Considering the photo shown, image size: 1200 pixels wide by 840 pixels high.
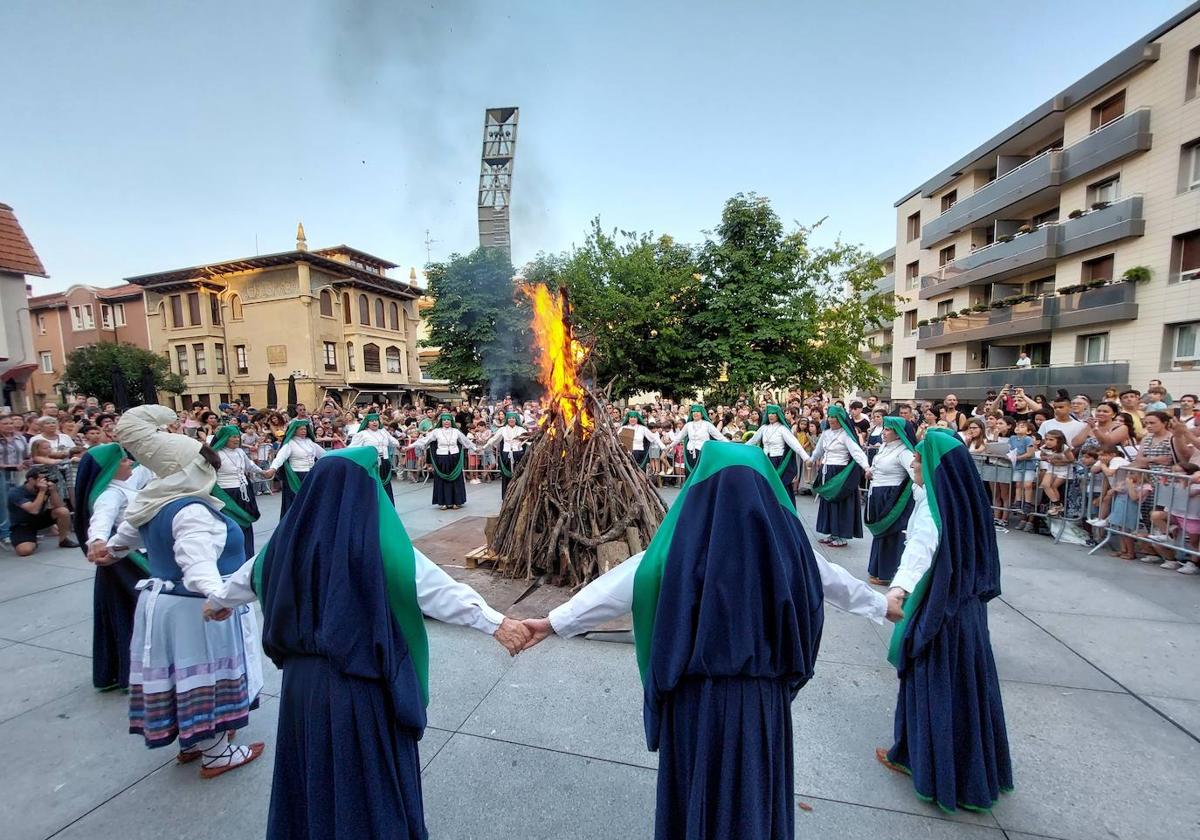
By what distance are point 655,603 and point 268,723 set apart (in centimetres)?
331

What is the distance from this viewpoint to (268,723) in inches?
148

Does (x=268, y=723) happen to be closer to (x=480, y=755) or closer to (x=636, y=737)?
(x=480, y=755)

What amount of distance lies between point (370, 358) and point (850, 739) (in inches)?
1414

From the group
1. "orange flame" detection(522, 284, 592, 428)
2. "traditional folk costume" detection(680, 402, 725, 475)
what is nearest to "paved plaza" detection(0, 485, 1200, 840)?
"orange flame" detection(522, 284, 592, 428)

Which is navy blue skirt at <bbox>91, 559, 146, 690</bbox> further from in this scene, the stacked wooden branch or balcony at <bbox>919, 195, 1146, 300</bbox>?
balcony at <bbox>919, 195, 1146, 300</bbox>

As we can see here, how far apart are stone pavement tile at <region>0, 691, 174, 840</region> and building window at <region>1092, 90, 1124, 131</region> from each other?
29285mm

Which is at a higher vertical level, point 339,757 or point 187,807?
point 339,757

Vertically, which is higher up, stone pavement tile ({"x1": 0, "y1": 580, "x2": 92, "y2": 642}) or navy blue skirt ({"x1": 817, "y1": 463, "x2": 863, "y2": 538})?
navy blue skirt ({"x1": 817, "y1": 463, "x2": 863, "y2": 538})

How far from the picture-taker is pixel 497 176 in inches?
1443

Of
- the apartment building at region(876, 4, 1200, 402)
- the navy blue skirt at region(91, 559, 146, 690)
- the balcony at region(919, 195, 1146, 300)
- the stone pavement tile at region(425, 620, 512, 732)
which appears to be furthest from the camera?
the balcony at region(919, 195, 1146, 300)

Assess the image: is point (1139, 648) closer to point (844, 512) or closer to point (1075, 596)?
point (1075, 596)

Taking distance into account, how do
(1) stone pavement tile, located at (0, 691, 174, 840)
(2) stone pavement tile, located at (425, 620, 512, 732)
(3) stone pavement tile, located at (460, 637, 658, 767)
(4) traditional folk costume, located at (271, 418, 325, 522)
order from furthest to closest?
1. (4) traditional folk costume, located at (271, 418, 325, 522)
2. (2) stone pavement tile, located at (425, 620, 512, 732)
3. (3) stone pavement tile, located at (460, 637, 658, 767)
4. (1) stone pavement tile, located at (0, 691, 174, 840)

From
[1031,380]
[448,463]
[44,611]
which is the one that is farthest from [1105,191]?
[44,611]

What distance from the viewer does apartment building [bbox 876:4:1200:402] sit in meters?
17.0
